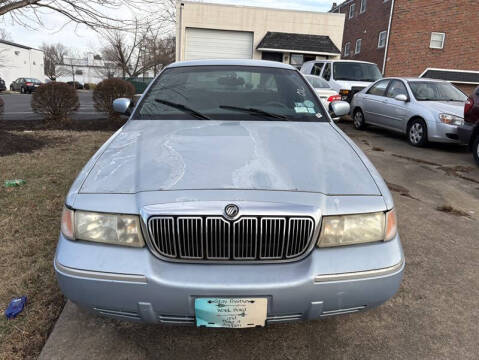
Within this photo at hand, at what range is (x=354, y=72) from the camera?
12.1m

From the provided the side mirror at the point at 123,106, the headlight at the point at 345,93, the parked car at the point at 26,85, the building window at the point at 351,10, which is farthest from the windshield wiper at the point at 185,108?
the parked car at the point at 26,85

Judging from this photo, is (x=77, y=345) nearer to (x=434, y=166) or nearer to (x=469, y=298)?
(x=469, y=298)

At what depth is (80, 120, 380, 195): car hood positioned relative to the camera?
6.48 ft

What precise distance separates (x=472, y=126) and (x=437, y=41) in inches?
720

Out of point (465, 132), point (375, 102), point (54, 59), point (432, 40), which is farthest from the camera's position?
point (54, 59)

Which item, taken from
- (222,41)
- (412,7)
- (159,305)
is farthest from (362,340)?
(412,7)

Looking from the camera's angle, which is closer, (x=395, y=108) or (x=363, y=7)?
(x=395, y=108)

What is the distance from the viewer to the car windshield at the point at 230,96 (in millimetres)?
3072

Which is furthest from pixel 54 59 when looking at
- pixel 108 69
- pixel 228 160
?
pixel 228 160

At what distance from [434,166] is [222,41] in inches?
703

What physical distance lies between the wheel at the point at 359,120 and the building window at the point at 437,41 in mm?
14984

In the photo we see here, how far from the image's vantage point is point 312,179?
2033mm

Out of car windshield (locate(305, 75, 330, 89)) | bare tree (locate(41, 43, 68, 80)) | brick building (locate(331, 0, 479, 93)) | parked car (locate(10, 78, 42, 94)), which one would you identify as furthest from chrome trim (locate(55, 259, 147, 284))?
bare tree (locate(41, 43, 68, 80))

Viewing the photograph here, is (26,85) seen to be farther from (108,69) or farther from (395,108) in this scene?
(395,108)
